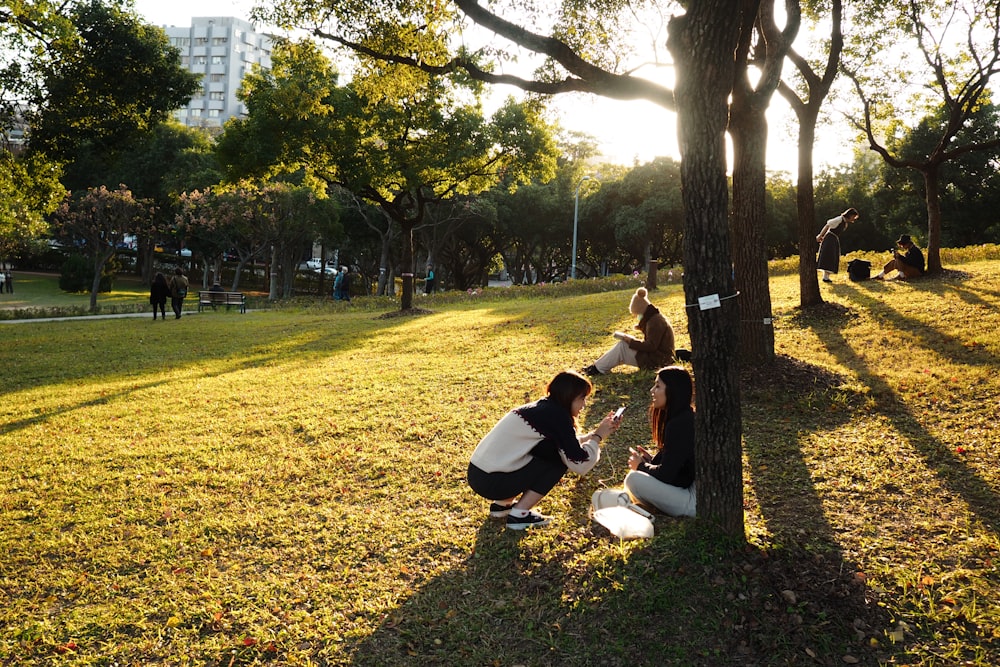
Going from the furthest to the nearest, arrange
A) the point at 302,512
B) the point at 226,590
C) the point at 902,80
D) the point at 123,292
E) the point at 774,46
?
the point at 123,292 → the point at 902,80 → the point at 774,46 → the point at 302,512 → the point at 226,590

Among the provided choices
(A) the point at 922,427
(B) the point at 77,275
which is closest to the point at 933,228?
(A) the point at 922,427

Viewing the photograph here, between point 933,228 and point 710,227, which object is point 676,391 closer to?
point 710,227

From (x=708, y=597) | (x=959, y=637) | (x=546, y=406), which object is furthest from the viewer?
(x=546, y=406)

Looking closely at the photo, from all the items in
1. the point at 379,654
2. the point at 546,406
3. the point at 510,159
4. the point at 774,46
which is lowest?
the point at 379,654

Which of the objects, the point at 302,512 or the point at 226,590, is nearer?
the point at 226,590

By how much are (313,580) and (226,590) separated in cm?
60

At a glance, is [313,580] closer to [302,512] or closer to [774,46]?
[302,512]

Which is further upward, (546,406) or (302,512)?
(546,406)

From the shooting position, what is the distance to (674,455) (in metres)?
4.99

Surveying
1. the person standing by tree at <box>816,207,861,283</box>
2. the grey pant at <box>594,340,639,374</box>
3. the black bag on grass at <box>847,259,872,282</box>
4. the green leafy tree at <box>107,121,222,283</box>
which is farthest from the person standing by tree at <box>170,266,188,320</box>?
the green leafy tree at <box>107,121,222,283</box>

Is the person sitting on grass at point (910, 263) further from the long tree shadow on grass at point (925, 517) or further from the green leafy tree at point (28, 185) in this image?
the green leafy tree at point (28, 185)

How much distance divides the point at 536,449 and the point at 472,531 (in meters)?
0.96

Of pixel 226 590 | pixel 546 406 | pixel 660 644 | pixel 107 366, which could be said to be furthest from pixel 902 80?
pixel 107 366

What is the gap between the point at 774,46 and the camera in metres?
8.91
